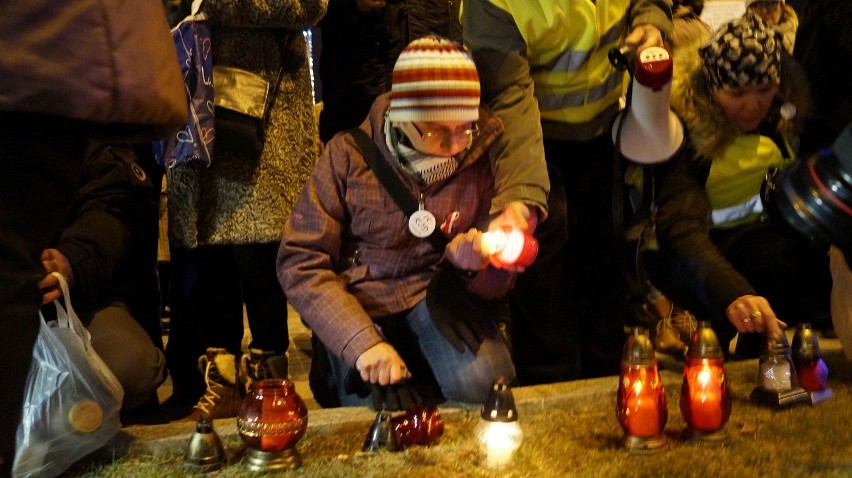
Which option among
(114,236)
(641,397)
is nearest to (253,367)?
(114,236)

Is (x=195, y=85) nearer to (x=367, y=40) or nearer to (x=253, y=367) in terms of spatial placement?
(x=367, y=40)

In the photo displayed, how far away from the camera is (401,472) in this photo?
148cm

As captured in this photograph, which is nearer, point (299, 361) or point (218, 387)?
point (218, 387)

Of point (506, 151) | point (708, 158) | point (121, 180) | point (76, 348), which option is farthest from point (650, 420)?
point (121, 180)

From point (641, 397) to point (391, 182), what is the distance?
71cm

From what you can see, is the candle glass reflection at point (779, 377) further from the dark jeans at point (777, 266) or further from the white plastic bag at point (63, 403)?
the white plastic bag at point (63, 403)

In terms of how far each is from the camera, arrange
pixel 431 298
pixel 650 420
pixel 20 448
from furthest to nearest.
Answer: pixel 431 298 < pixel 650 420 < pixel 20 448

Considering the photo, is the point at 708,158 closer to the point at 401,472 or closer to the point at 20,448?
the point at 401,472

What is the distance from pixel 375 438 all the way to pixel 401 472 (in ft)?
0.35

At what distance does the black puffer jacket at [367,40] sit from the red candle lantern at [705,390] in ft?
4.03

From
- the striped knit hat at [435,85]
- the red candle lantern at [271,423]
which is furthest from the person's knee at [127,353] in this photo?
the striped knit hat at [435,85]

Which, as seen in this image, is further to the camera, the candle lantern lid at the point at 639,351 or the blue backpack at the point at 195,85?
the blue backpack at the point at 195,85

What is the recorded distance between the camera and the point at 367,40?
2383 mm

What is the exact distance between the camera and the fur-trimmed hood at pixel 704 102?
6.93ft
